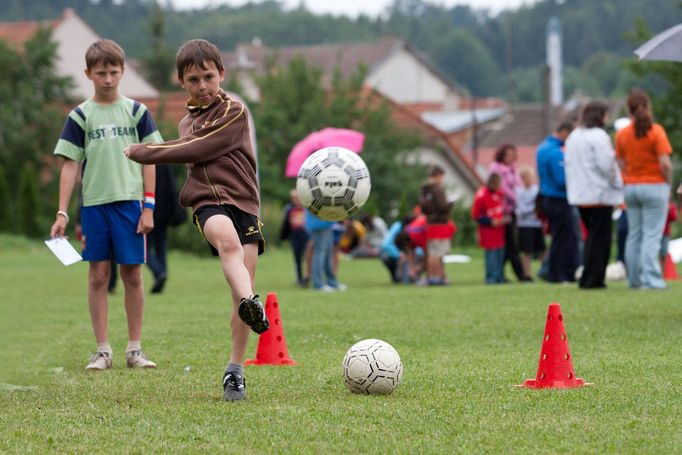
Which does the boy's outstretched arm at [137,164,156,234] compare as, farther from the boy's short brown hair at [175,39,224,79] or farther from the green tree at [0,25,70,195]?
the green tree at [0,25,70,195]

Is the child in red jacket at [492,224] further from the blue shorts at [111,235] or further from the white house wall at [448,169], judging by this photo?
the white house wall at [448,169]

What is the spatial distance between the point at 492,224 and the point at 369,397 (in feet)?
39.7

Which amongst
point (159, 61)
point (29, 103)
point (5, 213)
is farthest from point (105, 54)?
point (159, 61)

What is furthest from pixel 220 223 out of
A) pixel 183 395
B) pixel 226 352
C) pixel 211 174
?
pixel 226 352

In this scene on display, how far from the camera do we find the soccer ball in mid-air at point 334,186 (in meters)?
7.47

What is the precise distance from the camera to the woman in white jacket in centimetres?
1460

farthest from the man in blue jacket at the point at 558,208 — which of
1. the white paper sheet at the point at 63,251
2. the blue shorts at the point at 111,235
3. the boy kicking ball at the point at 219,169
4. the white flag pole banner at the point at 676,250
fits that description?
the boy kicking ball at the point at 219,169

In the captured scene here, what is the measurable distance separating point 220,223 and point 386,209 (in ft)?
115

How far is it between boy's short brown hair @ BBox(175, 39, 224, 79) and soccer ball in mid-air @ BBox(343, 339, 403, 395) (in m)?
→ 1.80

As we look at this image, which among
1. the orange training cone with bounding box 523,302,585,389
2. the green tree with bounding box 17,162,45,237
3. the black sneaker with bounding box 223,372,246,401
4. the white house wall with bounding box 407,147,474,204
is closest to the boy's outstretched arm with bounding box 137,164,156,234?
the black sneaker with bounding box 223,372,246,401

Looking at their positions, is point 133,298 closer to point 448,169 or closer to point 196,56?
point 196,56

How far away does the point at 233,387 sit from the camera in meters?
6.57

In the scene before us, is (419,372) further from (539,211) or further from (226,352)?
(539,211)

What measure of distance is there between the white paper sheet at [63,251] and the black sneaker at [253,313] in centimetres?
219
